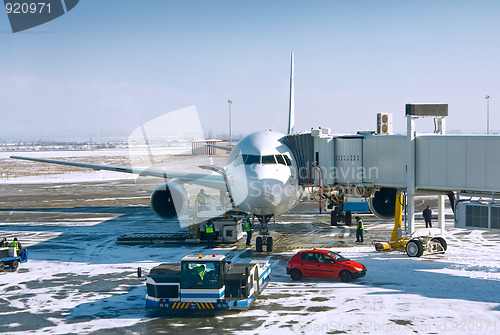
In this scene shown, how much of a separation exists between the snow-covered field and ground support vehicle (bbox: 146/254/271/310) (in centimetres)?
42

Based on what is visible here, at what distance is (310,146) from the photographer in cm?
2922

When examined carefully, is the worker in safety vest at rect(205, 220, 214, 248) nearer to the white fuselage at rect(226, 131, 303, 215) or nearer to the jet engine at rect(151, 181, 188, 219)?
the white fuselage at rect(226, 131, 303, 215)

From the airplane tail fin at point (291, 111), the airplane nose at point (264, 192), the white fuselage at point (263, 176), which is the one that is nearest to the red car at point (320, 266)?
the airplane nose at point (264, 192)

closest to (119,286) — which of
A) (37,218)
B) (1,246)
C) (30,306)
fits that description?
(30,306)

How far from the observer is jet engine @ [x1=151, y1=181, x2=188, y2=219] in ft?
111

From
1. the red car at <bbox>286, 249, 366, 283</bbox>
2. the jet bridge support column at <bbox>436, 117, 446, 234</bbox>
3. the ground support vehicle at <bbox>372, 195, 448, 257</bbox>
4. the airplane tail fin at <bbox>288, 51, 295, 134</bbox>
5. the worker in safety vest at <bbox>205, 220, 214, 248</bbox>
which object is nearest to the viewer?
the red car at <bbox>286, 249, 366, 283</bbox>

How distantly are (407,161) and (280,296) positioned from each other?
31.6 feet

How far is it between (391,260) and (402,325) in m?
9.07

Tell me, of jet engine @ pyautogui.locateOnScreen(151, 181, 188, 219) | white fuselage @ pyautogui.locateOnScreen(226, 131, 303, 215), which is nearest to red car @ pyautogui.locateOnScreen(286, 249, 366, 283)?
white fuselage @ pyautogui.locateOnScreen(226, 131, 303, 215)

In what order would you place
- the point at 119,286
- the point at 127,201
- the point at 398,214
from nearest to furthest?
1. the point at 119,286
2. the point at 398,214
3. the point at 127,201

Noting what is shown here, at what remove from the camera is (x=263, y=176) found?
26.2 m

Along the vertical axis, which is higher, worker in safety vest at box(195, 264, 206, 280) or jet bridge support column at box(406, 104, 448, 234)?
jet bridge support column at box(406, 104, 448, 234)

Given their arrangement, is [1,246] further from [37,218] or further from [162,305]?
[37,218]

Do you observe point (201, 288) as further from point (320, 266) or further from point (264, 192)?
point (264, 192)
